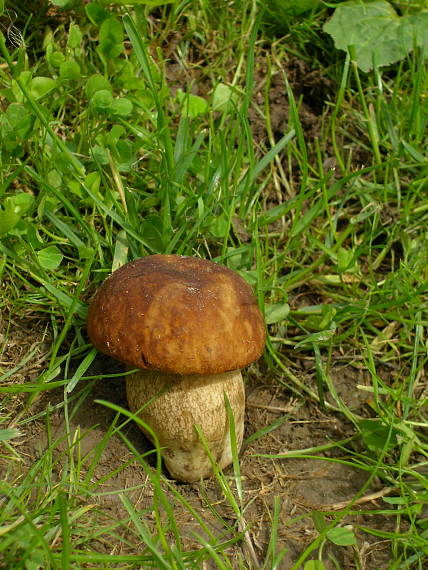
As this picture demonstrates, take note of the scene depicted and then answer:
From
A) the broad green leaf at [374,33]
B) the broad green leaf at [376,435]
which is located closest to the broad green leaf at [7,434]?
the broad green leaf at [376,435]

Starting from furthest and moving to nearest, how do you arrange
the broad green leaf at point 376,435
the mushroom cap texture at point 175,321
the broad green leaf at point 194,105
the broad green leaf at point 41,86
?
the broad green leaf at point 194,105, the broad green leaf at point 41,86, the broad green leaf at point 376,435, the mushroom cap texture at point 175,321

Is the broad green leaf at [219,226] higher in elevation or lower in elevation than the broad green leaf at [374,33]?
lower

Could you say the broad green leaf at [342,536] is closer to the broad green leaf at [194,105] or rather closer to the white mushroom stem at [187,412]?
the white mushroom stem at [187,412]

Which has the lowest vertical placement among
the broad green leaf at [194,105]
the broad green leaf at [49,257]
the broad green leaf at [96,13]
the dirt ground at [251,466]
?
the dirt ground at [251,466]

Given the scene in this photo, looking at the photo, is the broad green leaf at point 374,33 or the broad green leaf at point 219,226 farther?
the broad green leaf at point 374,33

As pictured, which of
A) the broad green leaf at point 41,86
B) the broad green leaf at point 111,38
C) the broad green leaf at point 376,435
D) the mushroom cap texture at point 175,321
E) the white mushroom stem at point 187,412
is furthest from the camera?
the broad green leaf at point 111,38

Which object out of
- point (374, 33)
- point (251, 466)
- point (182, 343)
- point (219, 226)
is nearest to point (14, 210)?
point (219, 226)
